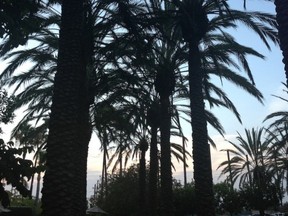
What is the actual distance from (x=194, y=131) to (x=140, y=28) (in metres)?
4.50

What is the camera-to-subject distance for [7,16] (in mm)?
9766

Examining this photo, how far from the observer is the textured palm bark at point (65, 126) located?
878cm

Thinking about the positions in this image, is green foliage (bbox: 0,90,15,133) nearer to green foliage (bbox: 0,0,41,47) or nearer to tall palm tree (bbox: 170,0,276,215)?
green foliage (bbox: 0,0,41,47)

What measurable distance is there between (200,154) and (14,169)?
32.5 feet

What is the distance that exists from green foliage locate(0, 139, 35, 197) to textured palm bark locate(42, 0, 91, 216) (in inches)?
91.1

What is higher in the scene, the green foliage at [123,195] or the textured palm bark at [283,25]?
the textured palm bark at [283,25]

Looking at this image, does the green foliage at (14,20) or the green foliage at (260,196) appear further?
the green foliage at (260,196)

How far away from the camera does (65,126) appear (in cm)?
955

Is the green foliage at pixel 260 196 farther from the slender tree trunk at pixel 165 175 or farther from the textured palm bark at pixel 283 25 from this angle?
the textured palm bark at pixel 283 25

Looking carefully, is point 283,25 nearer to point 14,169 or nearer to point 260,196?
point 14,169

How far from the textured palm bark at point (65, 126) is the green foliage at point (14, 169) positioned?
7.59ft

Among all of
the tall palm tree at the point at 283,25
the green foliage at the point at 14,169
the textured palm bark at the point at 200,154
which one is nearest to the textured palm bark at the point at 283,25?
the tall palm tree at the point at 283,25

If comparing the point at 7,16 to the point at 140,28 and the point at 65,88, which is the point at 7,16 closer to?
the point at 65,88

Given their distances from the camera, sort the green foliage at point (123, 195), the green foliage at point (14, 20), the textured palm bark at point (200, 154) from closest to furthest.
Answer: the green foliage at point (14, 20)
the textured palm bark at point (200, 154)
the green foliage at point (123, 195)
